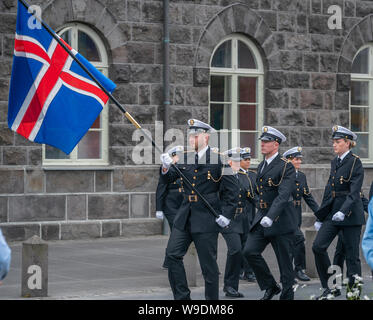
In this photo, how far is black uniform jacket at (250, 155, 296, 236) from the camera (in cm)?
991

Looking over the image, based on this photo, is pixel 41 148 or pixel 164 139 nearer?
pixel 41 148

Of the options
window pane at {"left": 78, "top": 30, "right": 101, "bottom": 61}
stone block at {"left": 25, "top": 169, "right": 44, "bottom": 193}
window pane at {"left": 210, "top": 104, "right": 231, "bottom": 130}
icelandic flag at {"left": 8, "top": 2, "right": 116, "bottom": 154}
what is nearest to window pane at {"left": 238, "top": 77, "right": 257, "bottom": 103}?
window pane at {"left": 210, "top": 104, "right": 231, "bottom": 130}

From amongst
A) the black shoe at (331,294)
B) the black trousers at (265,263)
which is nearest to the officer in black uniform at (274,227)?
the black trousers at (265,263)

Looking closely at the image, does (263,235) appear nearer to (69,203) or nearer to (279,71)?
(69,203)

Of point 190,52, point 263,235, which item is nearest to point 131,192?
point 190,52

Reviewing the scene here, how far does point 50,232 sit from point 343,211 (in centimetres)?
691

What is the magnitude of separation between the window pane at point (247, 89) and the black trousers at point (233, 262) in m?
7.75

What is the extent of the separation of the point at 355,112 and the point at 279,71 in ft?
8.03

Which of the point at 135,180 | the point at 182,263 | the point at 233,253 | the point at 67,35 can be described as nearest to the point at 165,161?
the point at 182,263

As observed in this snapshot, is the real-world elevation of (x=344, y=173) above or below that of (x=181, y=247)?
above

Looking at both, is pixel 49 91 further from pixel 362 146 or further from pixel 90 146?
pixel 362 146

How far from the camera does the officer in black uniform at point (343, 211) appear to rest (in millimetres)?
10523

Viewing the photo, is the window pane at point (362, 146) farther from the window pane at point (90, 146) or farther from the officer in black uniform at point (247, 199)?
the officer in black uniform at point (247, 199)

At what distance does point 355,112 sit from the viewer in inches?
794
